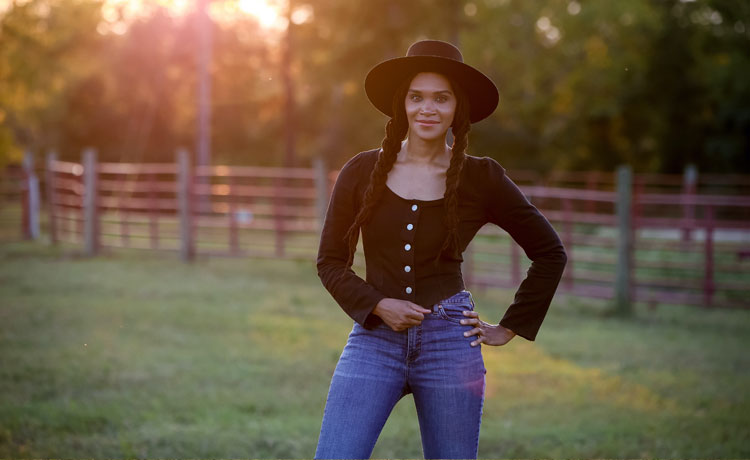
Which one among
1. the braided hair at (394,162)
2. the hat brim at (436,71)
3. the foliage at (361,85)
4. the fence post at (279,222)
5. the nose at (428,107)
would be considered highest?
the foliage at (361,85)

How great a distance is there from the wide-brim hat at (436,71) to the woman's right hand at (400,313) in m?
0.80

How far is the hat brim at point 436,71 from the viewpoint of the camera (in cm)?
345

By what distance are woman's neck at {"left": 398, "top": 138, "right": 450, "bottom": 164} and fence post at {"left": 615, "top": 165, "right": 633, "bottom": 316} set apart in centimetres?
929

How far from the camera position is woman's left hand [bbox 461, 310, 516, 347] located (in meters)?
3.30

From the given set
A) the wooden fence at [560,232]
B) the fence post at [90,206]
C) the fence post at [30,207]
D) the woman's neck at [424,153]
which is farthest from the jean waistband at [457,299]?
the fence post at [30,207]

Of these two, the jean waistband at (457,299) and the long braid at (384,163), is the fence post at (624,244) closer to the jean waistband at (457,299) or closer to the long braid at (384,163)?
the long braid at (384,163)

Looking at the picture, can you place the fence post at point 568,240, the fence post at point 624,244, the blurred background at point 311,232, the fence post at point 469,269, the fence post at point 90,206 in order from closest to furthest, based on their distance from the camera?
the blurred background at point 311,232, the fence post at point 624,244, the fence post at point 568,240, the fence post at point 469,269, the fence post at point 90,206

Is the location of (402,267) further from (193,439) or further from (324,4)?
(324,4)

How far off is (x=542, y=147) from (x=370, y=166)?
126 ft

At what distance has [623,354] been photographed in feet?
32.1

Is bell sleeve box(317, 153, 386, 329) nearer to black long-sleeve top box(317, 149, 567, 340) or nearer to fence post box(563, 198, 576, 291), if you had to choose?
black long-sleeve top box(317, 149, 567, 340)

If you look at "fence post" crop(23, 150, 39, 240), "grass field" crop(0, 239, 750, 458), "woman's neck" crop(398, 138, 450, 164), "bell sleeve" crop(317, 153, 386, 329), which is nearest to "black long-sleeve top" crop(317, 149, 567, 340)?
"bell sleeve" crop(317, 153, 386, 329)

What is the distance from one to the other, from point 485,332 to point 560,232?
15023 mm

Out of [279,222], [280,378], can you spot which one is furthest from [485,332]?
[279,222]
